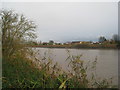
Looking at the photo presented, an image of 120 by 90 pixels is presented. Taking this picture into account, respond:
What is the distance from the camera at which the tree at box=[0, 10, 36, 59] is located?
2.81m

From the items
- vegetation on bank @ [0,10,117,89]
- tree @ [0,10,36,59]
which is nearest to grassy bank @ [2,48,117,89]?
vegetation on bank @ [0,10,117,89]

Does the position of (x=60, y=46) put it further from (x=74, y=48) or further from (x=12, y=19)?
(x=12, y=19)

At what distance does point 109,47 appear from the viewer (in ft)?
8.07

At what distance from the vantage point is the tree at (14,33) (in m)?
2.81

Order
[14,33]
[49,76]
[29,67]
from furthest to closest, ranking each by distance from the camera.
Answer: [14,33] < [29,67] < [49,76]

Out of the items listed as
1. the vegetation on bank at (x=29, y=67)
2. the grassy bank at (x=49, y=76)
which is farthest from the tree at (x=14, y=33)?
the grassy bank at (x=49, y=76)

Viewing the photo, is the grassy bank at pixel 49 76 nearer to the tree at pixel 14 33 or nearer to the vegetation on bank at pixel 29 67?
the vegetation on bank at pixel 29 67

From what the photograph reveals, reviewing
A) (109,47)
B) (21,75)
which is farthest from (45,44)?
(109,47)

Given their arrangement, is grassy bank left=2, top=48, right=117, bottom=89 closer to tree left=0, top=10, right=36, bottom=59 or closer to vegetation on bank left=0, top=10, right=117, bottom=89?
vegetation on bank left=0, top=10, right=117, bottom=89

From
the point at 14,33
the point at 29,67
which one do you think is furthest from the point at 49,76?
the point at 14,33

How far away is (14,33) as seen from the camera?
2.88 m

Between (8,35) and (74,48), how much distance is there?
1572 mm

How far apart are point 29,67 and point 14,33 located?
0.96 metres

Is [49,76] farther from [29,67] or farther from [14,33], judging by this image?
[14,33]
